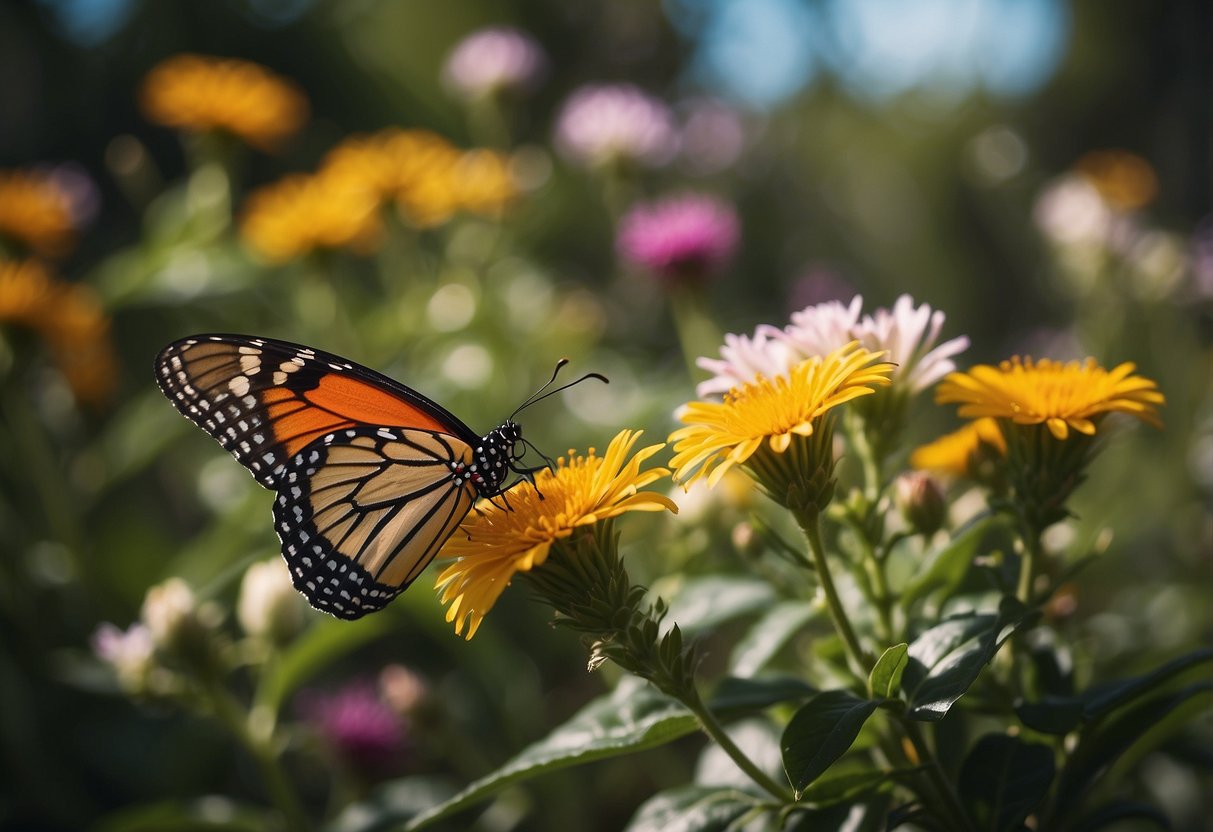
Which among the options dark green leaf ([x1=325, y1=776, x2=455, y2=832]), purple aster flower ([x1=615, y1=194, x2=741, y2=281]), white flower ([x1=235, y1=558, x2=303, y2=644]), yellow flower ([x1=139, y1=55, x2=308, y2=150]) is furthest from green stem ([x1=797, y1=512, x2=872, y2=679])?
yellow flower ([x1=139, y1=55, x2=308, y2=150])

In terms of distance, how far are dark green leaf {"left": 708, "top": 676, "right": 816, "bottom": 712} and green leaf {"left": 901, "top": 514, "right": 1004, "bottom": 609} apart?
0.43ft

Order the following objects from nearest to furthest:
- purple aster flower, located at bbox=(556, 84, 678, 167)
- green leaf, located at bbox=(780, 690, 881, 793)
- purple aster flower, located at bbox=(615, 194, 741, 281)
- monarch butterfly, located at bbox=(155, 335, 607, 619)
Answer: green leaf, located at bbox=(780, 690, 881, 793), monarch butterfly, located at bbox=(155, 335, 607, 619), purple aster flower, located at bbox=(615, 194, 741, 281), purple aster flower, located at bbox=(556, 84, 678, 167)

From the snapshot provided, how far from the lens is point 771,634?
1.10 metres

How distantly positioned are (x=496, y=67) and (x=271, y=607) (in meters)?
1.62

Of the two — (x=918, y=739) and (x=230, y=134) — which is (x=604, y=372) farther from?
(x=918, y=739)

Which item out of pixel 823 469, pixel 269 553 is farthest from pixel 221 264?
pixel 823 469

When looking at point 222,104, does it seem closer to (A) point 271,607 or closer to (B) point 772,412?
(A) point 271,607

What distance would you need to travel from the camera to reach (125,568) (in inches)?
79.6

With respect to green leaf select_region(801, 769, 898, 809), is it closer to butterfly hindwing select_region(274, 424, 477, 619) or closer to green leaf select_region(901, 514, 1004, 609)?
green leaf select_region(901, 514, 1004, 609)

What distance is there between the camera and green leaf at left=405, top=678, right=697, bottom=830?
0.92 meters

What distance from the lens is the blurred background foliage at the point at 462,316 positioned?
1.80 meters

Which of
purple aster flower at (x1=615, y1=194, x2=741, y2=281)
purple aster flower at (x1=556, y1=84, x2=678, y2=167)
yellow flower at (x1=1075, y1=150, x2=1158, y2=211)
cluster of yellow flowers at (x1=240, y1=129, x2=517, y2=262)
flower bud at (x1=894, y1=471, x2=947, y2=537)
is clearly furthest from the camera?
yellow flower at (x1=1075, y1=150, x2=1158, y2=211)

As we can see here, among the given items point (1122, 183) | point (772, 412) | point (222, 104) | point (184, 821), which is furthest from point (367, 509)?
point (1122, 183)

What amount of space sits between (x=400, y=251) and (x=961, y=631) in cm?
166
